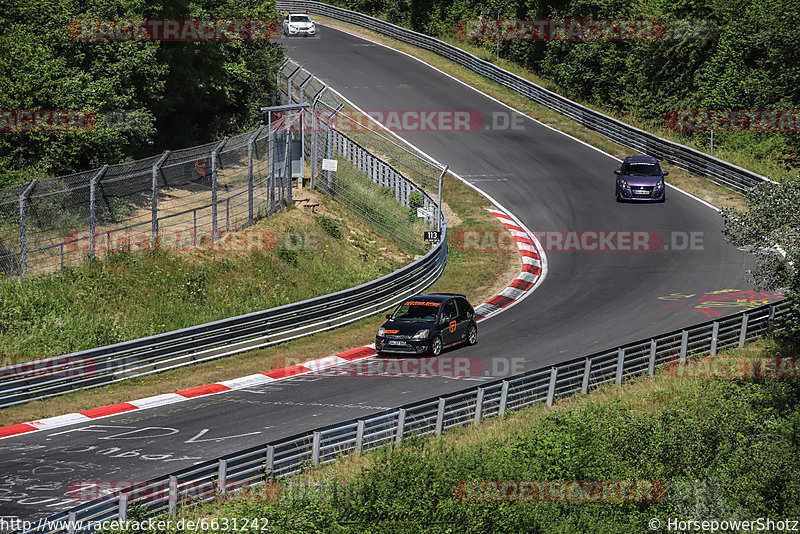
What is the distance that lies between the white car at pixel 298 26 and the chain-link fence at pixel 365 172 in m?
23.4

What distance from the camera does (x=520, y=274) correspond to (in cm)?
3153

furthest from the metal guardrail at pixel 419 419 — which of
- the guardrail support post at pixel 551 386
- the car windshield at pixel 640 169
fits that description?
the car windshield at pixel 640 169

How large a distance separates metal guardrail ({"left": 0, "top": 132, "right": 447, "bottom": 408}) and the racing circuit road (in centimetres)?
202

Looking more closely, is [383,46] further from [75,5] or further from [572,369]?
[572,369]

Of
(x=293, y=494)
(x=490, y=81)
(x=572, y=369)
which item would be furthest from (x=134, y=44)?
(x=490, y=81)

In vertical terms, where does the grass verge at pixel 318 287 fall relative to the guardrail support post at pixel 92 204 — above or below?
below

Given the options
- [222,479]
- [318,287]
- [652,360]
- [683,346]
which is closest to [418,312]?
[318,287]

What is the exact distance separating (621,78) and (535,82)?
583 cm

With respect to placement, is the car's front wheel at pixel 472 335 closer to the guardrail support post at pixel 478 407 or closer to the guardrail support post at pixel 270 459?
the guardrail support post at pixel 478 407

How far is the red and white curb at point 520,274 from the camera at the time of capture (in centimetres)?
2822

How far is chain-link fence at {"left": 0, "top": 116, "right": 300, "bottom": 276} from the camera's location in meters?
22.9

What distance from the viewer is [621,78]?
181 ft

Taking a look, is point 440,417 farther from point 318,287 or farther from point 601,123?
point 601,123

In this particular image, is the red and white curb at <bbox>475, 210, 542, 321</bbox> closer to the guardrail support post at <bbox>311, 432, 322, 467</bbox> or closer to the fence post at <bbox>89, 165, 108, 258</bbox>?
the fence post at <bbox>89, 165, 108, 258</bbox>
